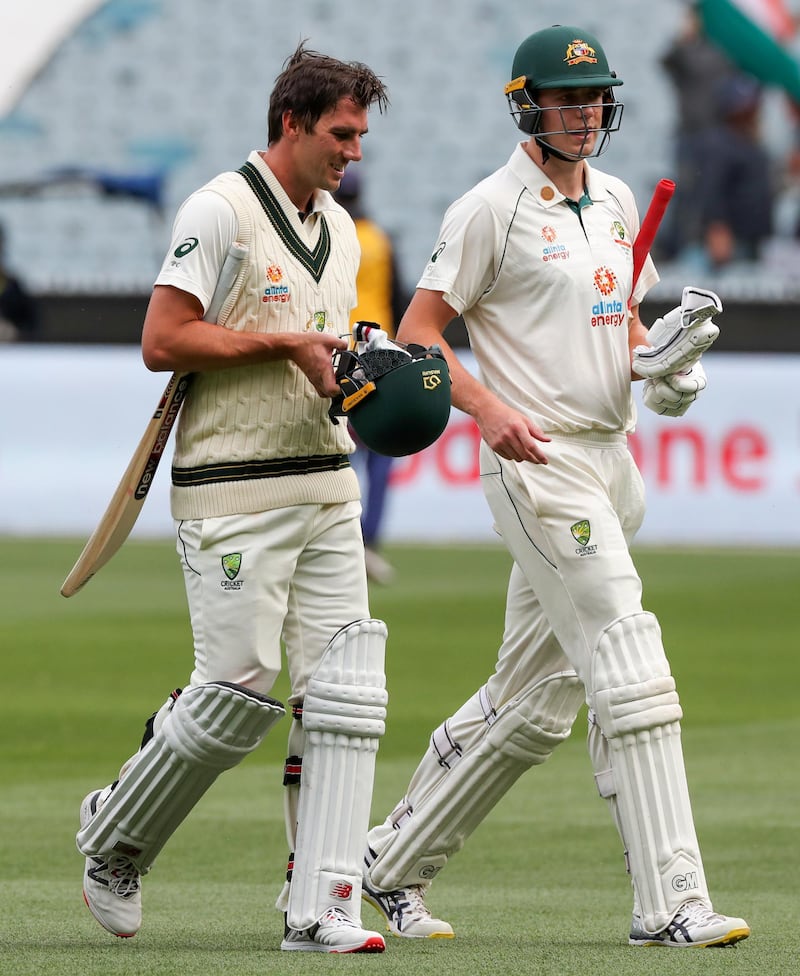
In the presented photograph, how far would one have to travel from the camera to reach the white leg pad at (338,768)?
16.3 ft

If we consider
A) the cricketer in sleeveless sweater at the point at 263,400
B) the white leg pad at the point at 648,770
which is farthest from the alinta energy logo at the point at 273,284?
the white leg pad at the point at 648,770

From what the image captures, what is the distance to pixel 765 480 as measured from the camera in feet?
51.3

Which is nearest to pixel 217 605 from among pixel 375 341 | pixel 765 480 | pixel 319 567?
pixel 319 567

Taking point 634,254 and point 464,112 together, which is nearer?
point 634,254

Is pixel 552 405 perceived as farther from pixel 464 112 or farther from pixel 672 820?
pixel 464 112

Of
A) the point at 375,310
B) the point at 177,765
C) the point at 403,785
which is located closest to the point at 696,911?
the point at 177,765

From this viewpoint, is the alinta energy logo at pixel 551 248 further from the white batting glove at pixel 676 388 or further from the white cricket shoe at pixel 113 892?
the white cricket shoe at pixel 113 892

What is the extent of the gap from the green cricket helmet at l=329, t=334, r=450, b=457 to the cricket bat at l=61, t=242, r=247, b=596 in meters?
0.34

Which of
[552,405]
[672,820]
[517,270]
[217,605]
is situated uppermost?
[517,270]

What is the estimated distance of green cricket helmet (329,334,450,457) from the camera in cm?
484

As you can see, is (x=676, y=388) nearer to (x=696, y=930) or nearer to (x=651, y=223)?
(x=651, y=223)

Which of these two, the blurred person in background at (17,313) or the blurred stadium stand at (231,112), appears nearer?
the blurred person in background at (17,313)

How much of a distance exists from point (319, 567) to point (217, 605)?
0.29 metres

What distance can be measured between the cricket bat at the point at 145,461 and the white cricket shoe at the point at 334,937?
3.50 ft
